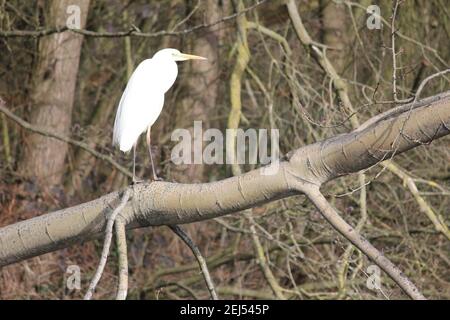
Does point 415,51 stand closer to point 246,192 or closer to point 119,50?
point 119,50

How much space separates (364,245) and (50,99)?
529 centimetres

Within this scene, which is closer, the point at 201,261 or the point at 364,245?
the point at 364,245

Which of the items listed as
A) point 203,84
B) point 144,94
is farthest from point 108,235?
point 203,84

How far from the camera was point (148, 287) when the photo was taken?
7336 mm

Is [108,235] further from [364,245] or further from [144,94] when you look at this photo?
[144,94]

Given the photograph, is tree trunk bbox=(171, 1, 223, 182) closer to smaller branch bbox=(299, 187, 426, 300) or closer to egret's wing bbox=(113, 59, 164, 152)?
egret's wing bbox=(113, 59, 164, 152)

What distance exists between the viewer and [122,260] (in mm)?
2898

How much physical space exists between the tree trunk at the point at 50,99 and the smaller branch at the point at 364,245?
4969 mm

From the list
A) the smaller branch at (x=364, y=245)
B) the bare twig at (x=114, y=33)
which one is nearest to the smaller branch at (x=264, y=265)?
the bare twig at (x=114, y=33)

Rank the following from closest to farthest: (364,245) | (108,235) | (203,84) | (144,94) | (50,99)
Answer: (364,245) → (108,235) → (144,94) → (50,99) → (203,84)
